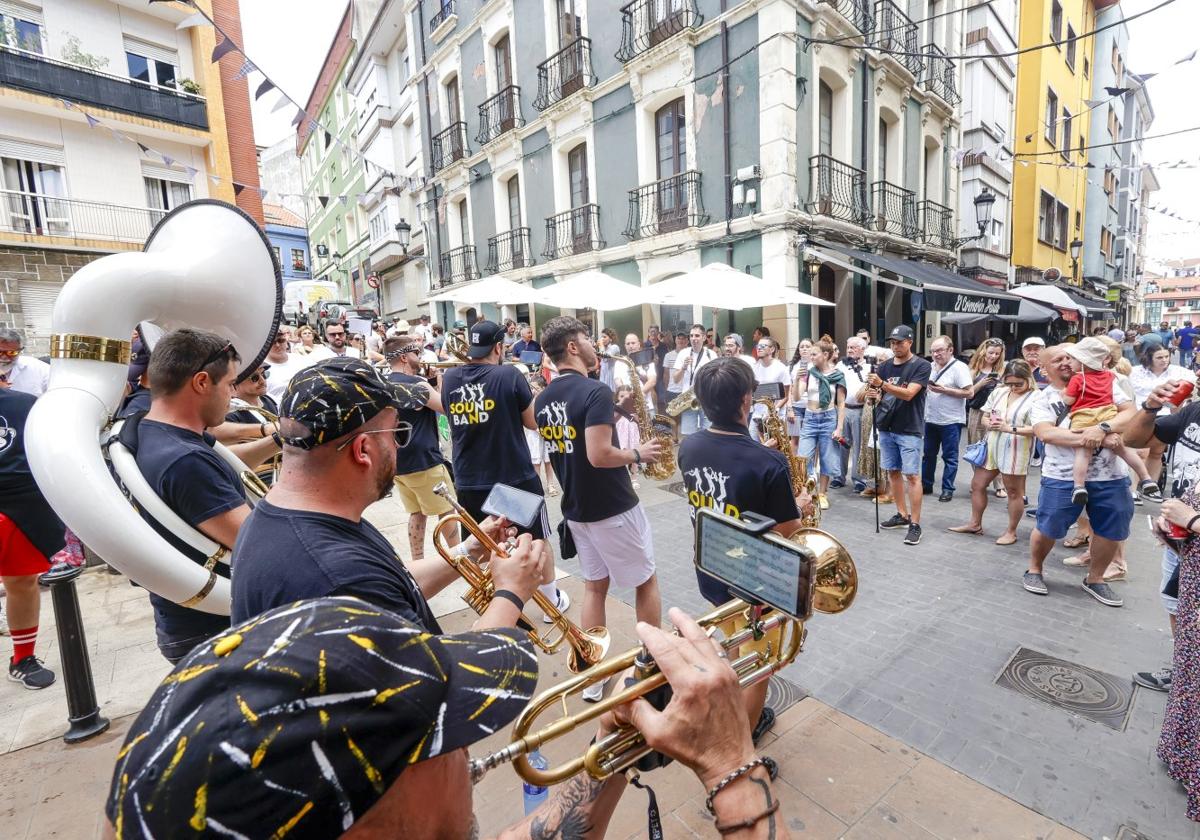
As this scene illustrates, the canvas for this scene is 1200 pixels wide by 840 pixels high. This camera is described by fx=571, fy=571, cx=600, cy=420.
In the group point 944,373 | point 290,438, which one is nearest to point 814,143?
point 944,373

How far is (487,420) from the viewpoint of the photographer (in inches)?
149

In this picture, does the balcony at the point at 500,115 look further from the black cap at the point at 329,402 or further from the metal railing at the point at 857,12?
the black cap at the point at 329,402

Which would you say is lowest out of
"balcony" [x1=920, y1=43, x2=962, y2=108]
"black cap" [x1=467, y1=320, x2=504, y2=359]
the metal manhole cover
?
the metal manhole cover

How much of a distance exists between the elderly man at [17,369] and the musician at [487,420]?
137 inches

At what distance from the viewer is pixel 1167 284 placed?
75.8m

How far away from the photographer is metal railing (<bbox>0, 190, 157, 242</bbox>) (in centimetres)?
1416

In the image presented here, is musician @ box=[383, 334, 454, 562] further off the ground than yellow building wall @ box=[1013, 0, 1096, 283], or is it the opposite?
yellow building wall @ box=[1013, 0, 1096, 283]

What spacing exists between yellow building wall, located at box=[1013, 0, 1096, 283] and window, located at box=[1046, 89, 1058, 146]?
0.51ft

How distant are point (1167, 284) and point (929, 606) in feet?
341

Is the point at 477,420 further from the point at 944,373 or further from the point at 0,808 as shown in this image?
the point at 944,373

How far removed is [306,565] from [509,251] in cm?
1722

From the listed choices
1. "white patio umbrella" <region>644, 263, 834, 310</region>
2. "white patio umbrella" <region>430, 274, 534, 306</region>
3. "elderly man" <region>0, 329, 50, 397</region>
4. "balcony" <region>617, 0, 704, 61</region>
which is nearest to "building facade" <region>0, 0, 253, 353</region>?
"white patio umbrella" <region>430, 274, 534, 306</region>

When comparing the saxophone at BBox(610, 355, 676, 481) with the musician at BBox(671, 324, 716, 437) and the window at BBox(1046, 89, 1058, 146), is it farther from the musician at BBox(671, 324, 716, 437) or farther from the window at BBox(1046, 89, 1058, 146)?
the window at BBox(1046, 89, 1058, 146)

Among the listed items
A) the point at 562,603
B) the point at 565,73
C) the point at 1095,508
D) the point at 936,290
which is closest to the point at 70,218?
the point at 565,73
